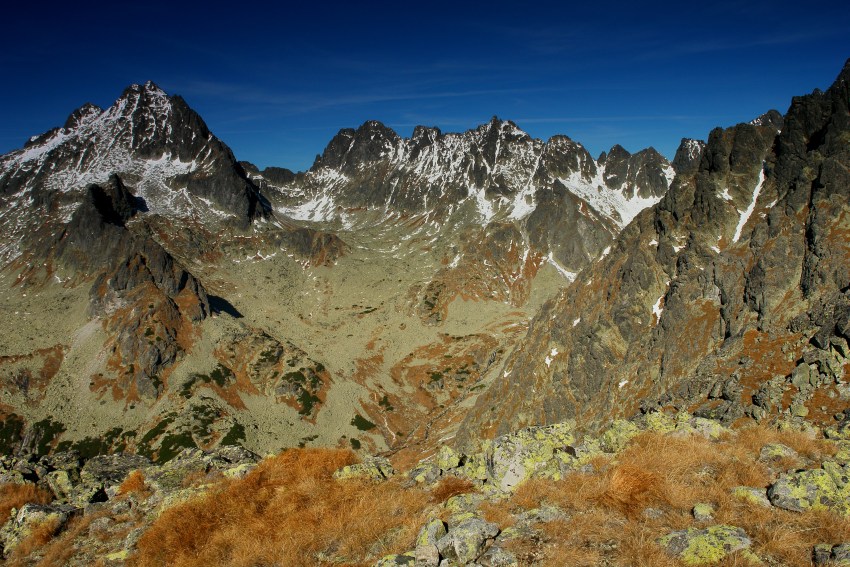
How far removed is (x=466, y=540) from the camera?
1105 centimetres

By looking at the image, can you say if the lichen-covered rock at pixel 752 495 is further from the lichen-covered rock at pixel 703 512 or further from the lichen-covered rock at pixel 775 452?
the lichen-covered rock at pixel 775 452

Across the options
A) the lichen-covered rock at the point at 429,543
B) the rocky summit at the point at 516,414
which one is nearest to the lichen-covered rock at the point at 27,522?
the rocky summit at the point at 516,414

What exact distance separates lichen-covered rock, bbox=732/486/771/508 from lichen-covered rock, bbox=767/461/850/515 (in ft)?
0.53

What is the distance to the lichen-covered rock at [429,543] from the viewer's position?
10.8m

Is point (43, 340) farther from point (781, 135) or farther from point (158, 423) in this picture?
point (781, 135)

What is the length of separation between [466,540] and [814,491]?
8.93 m

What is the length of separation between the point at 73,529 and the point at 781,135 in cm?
11035

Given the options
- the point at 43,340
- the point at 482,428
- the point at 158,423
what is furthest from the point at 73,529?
the point at 43,340

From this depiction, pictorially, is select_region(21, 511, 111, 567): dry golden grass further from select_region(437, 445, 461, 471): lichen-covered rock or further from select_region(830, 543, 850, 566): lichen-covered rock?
select_region(830, 543, 850, 566): lichen-covered rock

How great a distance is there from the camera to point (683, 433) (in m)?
18.4

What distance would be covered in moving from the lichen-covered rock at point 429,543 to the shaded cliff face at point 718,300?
41451mm

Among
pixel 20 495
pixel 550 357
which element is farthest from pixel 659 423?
pixel 550 357

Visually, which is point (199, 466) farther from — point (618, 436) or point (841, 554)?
point (841, 554)

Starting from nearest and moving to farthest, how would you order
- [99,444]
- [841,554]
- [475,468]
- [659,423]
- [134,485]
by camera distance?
[841,554] → [475,468] → [659,423] → [134,485] → [99,444]
